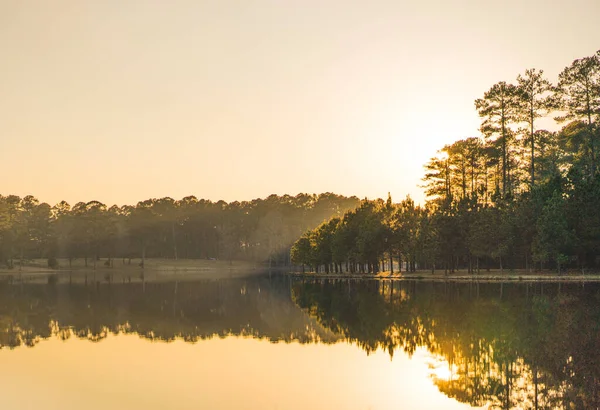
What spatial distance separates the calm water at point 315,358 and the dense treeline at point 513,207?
100 feet

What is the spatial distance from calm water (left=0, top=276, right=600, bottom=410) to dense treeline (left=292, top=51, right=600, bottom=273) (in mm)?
30588

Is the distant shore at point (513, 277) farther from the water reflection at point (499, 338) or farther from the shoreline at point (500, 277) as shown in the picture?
the water reflection at point (499, 338)

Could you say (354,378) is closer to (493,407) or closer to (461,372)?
(461,372)

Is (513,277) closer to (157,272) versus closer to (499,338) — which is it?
(499,338)

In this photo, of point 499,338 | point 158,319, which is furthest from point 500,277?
point 499,338

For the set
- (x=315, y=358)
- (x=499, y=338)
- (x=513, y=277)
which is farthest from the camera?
(x=513, y=277)

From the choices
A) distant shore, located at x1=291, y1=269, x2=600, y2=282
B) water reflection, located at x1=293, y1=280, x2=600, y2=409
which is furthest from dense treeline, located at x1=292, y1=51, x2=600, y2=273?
water reflection, located at x1=293, y1=280, x2=600, y2=409

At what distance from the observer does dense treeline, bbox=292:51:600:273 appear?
73.4 metres

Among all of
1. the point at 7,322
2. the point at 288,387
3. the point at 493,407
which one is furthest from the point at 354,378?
the point at 7,322

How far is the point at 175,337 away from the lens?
33719 mm

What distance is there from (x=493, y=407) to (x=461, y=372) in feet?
15.2

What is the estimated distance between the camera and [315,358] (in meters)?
26.5

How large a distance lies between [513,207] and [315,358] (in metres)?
63.1

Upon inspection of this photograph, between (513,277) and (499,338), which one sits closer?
(499,338)
